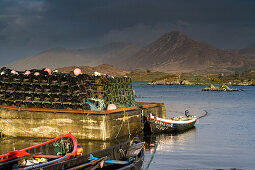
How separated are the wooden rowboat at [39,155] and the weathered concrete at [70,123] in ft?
12.4

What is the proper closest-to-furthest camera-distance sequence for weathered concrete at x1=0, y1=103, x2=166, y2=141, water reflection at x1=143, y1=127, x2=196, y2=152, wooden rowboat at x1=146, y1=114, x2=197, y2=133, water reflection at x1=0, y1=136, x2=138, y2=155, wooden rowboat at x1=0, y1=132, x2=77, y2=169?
wooden rowboat at x1=0, y1=132, x2=77, y2=169 < water reflection at x1=0, y1=136, x2=138, y2=155 < weathered concrete at x1=0, y1=103, x2=166, y2=141 < water reflection at x1=143, y1=127, x2=196, y2=152 < wooden rowboat at x1=146, y1=114, x2=197, y2=133

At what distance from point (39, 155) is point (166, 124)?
50.9 feet

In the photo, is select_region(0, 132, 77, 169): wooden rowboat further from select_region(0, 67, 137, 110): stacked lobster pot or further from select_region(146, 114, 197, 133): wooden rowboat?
select_region(146, 114, 197, 133): wooden rowboat

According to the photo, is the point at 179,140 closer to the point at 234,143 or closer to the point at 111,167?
the point at 234,143

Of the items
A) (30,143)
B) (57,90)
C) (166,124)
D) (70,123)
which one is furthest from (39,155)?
(166,124)

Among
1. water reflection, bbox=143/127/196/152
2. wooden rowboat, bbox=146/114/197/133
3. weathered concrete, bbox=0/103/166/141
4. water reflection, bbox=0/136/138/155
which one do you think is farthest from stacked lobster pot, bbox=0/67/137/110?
water reflection, bbox=143/127/196/152

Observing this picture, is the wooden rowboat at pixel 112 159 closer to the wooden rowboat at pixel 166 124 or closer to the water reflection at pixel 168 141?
the water reflection at pixel 168 141

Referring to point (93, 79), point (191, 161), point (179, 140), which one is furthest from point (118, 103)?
point (191, 161)

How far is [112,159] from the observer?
17422 mm

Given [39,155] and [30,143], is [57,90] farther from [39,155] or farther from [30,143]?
[39,155]

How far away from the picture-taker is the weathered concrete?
22609mm

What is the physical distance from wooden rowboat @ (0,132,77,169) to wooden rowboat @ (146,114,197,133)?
11.0 meters

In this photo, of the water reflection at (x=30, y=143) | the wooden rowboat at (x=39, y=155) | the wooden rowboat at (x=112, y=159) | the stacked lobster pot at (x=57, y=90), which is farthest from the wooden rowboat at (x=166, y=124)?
the wooden rowboat at (x=39, y=155)

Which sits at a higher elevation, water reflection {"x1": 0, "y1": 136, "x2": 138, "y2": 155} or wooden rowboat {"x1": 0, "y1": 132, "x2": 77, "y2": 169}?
wooden rowboat {"x1": 0, "y1": 132, "x2": 77, "y2": 169}
